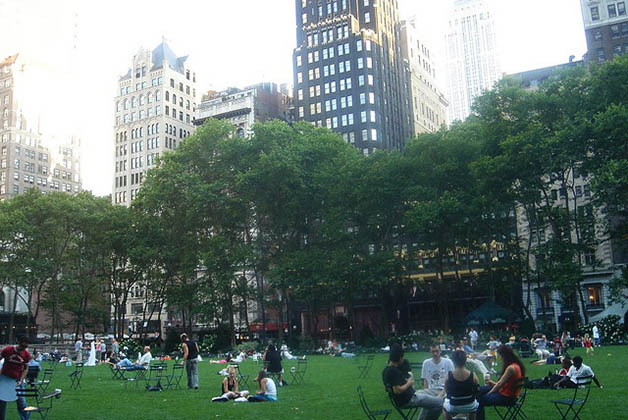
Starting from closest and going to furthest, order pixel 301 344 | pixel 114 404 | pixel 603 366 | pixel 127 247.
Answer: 1. pixel 114 404
2. pixel 603 366
3. pixel 301 344
4. pixel 127 247

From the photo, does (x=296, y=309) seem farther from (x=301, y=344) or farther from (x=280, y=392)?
(x=280, y=392)

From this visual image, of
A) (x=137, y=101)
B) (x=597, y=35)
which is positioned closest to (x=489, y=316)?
(x=597, y=35)

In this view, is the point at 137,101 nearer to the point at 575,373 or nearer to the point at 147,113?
the point at 147,113

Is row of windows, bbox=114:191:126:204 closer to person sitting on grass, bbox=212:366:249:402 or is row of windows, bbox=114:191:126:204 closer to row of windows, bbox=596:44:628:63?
row of windows, bbox=596:44:628:63

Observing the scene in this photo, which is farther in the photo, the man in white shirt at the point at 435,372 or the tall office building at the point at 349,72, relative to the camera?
the tall office building at the point at 349,72

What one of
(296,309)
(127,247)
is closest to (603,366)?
(127,247)

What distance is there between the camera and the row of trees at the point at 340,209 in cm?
4856

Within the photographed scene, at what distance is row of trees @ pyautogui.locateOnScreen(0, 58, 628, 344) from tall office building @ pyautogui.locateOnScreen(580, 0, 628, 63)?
28794 millimetres

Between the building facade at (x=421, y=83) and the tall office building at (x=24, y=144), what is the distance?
81998mm

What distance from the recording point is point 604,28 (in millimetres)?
82625

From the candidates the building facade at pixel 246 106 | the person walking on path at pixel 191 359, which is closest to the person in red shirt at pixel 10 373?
the person walking on path at pixel 191 359

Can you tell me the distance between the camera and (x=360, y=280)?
54938 millimetres

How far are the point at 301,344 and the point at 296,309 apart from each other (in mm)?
34786

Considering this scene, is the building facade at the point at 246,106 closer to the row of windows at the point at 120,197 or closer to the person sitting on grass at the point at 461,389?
the row of windows at the point at 120,197
